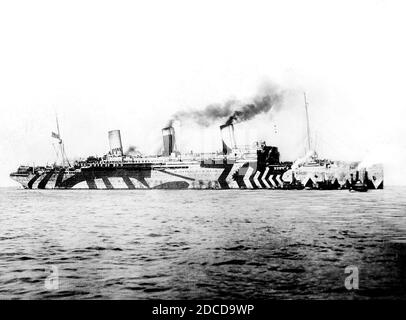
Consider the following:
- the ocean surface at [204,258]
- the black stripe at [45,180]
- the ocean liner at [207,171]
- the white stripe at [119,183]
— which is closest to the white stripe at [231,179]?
the ocean liner at [207,171]

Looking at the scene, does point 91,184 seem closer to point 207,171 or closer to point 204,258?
point 207,171

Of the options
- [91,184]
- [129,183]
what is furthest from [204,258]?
[91,184]

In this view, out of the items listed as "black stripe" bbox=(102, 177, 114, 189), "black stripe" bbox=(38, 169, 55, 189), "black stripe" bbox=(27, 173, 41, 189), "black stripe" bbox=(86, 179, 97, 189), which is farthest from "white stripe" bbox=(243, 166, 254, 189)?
"black stripe" bbox=(27, 173, 41, 189)

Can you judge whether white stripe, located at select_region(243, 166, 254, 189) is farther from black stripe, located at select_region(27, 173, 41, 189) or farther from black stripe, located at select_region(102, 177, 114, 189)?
black stripe, located at select_region(27, 173, 41, 189)

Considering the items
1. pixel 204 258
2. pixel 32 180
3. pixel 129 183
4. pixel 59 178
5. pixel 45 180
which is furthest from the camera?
pixel 32 180
